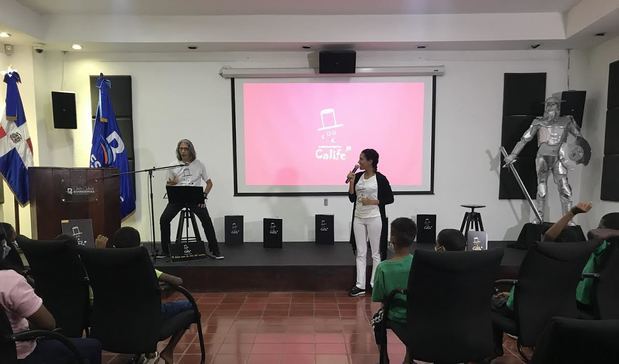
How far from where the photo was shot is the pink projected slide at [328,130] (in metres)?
5.20

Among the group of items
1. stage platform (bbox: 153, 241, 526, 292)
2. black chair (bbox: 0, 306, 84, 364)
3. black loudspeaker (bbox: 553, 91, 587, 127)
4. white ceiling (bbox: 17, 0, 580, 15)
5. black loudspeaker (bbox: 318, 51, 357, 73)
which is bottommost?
stage platform (bbox: 153, 241, 526, 292)

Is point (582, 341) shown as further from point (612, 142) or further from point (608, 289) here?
point (612, 142)

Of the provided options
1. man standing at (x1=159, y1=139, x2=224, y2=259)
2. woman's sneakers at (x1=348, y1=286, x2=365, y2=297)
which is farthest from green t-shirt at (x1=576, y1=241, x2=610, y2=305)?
man standing at (x1=159, y1=139, x2=224, y2=259)

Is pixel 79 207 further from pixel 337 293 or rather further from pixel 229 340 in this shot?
pixel 337 293

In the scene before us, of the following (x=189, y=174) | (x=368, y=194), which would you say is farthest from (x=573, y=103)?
(x=189, y=174)

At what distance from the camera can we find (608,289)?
226 centimetres

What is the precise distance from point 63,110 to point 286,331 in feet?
14.1

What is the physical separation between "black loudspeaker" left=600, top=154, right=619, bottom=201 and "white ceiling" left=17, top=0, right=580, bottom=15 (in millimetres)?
1978

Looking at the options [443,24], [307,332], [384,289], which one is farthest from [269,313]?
[443,24]

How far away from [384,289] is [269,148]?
3480 mm

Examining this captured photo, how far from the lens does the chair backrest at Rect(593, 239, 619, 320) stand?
2246 mm

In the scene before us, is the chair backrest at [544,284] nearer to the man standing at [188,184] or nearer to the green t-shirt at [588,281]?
the green t-shirt at [588,281]

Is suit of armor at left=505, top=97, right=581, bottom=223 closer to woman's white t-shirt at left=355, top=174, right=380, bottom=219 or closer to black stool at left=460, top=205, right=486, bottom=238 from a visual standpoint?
black stool at left=460, top=205, right=486, bottom=238

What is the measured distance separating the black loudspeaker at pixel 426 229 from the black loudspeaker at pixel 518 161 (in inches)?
45.0
